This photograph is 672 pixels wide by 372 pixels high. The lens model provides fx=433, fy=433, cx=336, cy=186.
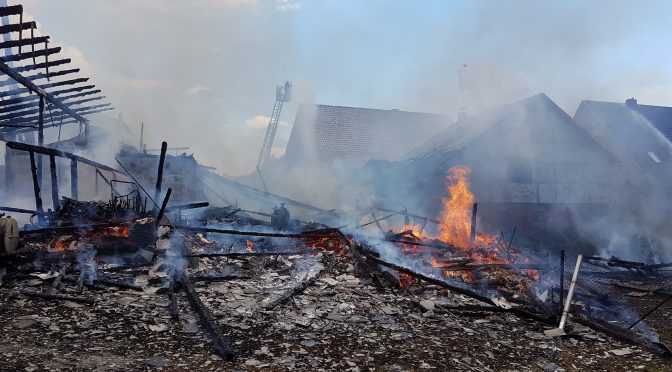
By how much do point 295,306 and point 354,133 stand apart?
24699 millimetres

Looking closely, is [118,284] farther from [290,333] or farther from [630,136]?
[630,136]

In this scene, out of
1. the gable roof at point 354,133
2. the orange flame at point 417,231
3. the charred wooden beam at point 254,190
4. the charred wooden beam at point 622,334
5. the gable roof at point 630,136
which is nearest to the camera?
the charred wooden beam at point 622,334

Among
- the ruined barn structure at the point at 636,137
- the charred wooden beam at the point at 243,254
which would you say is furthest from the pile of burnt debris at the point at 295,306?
the ruined barn structure at the point at 636,137

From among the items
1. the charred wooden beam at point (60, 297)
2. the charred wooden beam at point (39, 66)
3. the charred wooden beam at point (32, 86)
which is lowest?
the charred wooden beam at point (60, 297)

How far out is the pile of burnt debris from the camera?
539cm

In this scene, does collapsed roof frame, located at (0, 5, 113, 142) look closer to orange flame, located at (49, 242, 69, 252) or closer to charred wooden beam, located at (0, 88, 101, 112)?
charred wooden beam, located at (0, 88, 101, 112)

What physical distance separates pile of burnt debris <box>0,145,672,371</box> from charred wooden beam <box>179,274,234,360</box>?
0.08 ft

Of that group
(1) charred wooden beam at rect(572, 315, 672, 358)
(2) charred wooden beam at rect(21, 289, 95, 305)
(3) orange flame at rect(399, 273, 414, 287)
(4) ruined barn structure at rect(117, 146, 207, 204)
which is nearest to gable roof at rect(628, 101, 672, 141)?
(1) charred wooden beam at rect(572, 315, 672, 358)

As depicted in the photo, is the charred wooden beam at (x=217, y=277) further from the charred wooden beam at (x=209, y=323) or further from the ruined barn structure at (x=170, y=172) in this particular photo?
the ruined barn structure at (x=170, y=172)

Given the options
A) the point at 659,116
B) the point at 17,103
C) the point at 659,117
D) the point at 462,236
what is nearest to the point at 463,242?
the point at 462,236

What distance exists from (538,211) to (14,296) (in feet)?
69.1

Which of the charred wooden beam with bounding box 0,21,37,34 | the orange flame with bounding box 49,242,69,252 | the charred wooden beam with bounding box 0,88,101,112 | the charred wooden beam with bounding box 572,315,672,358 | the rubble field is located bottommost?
the charred wooden beam with bounding box 572,315,672,358

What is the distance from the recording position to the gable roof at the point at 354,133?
97.6 feet

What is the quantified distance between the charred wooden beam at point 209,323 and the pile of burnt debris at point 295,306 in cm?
2
